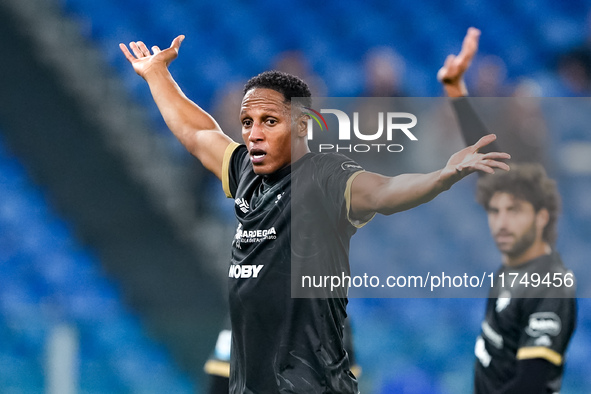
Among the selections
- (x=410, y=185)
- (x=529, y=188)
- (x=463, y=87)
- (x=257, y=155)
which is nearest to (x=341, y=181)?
(x=410, y=185)

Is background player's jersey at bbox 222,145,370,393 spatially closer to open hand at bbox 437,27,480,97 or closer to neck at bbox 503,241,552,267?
open hand at bbox 437,27,480,97

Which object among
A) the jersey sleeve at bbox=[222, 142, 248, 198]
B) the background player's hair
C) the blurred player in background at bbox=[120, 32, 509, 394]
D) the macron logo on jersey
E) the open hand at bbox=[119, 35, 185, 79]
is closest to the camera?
the blurred player in background at bbox=[120, 32, 509, 394]

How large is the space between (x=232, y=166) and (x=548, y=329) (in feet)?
3.90

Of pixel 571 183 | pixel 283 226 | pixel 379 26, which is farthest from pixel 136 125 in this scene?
pixel 283 226

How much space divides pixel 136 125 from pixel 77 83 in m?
0.48

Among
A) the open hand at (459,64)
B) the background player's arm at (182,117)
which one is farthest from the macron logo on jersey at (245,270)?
the open hand at (459,64)

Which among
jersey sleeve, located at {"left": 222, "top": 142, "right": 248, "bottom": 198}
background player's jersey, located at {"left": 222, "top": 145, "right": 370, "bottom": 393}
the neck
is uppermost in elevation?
jersey sleeve, located at {"left": 222, "top": 142, "right": 248, "bottom": 198}

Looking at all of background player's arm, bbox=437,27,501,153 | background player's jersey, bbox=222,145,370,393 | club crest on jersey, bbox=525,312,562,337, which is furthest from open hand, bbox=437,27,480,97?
club crest on jersey, bbox=525,312,562,337

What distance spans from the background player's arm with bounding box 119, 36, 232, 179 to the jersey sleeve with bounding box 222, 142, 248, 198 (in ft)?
0.24

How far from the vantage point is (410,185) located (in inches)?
76.7

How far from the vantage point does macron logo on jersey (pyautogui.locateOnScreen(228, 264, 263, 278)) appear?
2108mm

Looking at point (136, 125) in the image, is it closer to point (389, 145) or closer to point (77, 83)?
point (77, 83)

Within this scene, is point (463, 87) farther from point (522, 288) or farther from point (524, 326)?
point (524, 326)

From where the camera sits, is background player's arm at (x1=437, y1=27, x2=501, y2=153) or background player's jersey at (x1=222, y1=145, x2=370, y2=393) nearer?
background player's jersey at (x1=222, y1=145, x2=370, y2=393)
